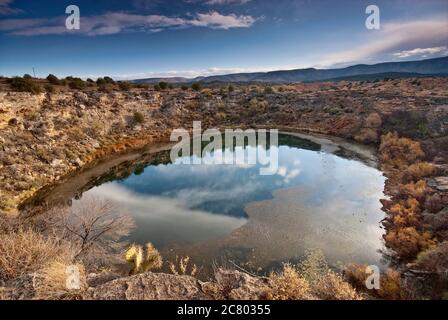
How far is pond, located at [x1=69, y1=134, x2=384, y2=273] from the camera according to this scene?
47.5 ft

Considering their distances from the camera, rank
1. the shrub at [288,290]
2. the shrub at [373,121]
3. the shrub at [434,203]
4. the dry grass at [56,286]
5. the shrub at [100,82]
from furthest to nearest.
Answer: the shrub at [100,82], the shrub at [373,121], the shrub at [434,203], the shrub at [288,290], the dry grass at [56,286]

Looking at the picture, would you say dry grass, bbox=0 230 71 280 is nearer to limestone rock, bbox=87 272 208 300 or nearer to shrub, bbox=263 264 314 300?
limestone rock, bbox=87 272 208 300

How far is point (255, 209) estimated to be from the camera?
61.9ft

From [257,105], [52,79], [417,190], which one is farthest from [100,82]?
[417,190]

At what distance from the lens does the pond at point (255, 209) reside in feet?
47.5

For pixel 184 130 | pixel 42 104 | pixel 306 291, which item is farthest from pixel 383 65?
pixel 306 291

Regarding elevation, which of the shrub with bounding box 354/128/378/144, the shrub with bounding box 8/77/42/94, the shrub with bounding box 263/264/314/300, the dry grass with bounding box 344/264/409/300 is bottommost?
the dry grass with bounding box 344/264/409/300

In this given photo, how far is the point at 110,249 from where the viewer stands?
14414 millimetres

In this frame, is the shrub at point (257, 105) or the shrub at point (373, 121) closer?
the shrub at point (373, 121)

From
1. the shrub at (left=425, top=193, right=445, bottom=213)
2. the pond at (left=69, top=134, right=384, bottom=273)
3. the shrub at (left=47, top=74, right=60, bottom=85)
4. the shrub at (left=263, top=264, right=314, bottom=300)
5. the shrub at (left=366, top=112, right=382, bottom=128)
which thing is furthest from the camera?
the shrub at (left=47, top=74, right=60, bottom=85)

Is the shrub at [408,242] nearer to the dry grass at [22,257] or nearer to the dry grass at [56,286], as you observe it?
the dry grass at [56,286]

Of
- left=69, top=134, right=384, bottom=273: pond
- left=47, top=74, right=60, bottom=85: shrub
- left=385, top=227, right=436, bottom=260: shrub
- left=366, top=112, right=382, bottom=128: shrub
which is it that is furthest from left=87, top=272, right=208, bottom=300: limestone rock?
A: left=47, top=74, right=60, bottom=85: shrub

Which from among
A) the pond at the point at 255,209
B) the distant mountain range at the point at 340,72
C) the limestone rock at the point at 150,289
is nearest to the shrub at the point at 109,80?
the pond at the point at 255,209
